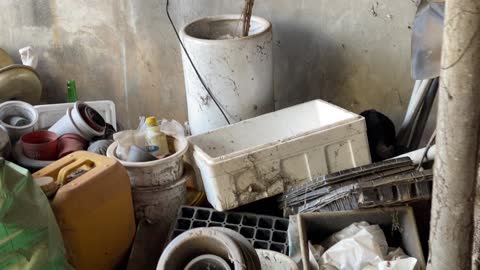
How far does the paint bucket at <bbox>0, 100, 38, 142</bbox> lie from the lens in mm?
2258

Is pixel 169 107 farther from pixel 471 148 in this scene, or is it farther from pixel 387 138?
pixel 471 148

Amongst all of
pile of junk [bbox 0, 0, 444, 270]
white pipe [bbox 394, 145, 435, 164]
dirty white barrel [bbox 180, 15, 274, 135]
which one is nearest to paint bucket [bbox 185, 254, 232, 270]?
pile of junk [bbox 0, 0, 444, 270]

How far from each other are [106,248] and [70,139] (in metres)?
0.53

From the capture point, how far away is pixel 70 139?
220cm

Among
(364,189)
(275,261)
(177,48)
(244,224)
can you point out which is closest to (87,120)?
(177,48)

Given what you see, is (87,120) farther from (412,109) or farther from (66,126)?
(412,109)

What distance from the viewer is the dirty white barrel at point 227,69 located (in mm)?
2205

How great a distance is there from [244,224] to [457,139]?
104cm

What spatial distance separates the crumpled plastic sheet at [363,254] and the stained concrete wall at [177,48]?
0.91 meters

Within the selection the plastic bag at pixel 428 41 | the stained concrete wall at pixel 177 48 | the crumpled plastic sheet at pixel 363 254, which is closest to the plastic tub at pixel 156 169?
the crumpled plastic sheet at pixel 363 254

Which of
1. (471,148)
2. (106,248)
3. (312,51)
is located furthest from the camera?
(312,51)

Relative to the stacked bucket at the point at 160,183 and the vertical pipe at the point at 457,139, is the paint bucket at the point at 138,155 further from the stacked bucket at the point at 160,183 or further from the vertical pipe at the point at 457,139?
the vertical pipe at the point at 457,139

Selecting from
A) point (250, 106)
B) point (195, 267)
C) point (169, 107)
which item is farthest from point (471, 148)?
point (169, 107)

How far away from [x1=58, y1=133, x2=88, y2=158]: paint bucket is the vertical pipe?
142 centimetres
